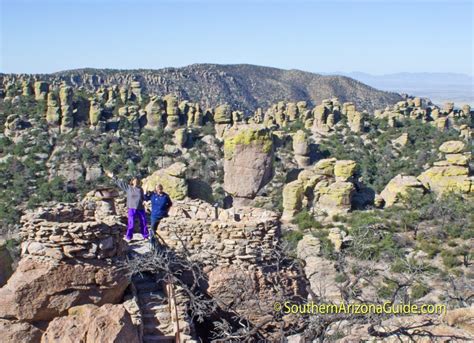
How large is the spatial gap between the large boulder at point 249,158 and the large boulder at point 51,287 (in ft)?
48.6

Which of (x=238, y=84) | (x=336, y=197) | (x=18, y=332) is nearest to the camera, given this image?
(x=18, y=332)

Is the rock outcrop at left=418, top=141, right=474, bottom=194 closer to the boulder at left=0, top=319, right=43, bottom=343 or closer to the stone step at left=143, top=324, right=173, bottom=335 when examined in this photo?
the stone step at left=143, top=324, right=173, bottom=335

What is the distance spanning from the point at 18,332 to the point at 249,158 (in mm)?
15973

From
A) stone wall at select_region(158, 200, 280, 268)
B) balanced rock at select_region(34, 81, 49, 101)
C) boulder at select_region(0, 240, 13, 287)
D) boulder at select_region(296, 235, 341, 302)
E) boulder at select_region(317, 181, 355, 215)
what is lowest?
boulder at select_region(296, 235, 341, 302)

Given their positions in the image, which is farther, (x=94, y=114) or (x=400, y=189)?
(x=94, y=114)

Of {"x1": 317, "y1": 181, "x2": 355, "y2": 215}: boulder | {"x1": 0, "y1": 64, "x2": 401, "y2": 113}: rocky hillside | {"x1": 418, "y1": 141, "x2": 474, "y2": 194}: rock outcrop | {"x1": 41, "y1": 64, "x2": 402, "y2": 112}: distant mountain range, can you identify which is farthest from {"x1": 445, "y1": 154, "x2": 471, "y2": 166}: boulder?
{"x1": 0, "y1": 64, "x2": 401, "y2": 113}: rocky hillside

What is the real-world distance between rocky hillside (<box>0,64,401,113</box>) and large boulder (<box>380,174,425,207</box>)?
44.8 metres

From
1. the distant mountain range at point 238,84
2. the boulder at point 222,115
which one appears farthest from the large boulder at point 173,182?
the distant mountain range at point 238,84

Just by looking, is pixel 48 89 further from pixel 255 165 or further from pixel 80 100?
pixel 255 165

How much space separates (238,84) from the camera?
81.9m

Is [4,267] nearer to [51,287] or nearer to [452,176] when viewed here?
[51,287]

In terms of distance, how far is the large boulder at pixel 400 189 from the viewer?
79.2 ft

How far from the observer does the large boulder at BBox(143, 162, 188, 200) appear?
18.8 m

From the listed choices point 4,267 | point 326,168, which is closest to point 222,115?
point 326,168
